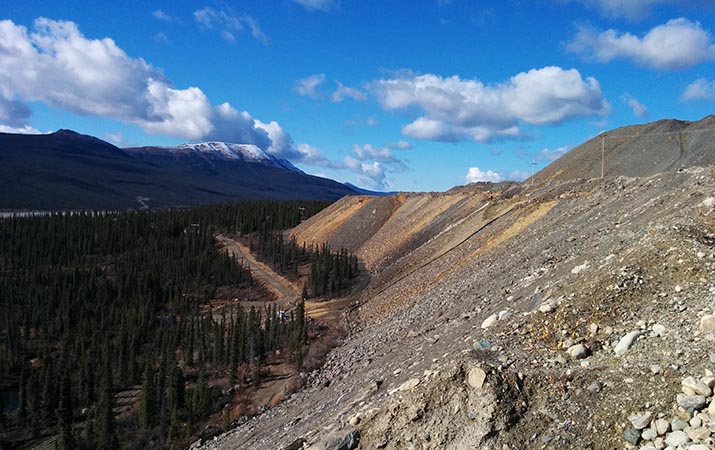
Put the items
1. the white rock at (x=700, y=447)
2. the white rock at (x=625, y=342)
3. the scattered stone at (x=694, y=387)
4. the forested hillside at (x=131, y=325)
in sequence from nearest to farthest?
the white rock at (x=700, y=447), the scattered stone at (x=694, y=387), the white rock at (x=625, y=342), the forested hillside at (x=131, y=325)

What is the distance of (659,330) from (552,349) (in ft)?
7.50

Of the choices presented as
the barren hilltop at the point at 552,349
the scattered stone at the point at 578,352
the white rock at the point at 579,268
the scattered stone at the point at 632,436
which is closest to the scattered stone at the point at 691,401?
the barren hilltop at the point at 552,349

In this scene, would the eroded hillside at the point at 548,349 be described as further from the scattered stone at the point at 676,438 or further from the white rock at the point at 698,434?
the scattered stone at the point at 676,438

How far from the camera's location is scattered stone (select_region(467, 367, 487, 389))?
11094 mm

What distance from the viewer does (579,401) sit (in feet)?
32.9

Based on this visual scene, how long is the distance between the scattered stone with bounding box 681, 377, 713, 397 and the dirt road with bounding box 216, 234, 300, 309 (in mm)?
55599

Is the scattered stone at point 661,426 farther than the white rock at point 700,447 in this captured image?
Yes

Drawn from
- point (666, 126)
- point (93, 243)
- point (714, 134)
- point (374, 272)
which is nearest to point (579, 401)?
point (374, 272)

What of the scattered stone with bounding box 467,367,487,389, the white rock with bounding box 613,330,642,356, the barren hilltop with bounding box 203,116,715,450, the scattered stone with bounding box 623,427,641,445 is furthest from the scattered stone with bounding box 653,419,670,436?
the scattered stone with bounding box 467,367,487,389

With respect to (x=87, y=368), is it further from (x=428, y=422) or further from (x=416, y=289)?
(x=428, y=422)

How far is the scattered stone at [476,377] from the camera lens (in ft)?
36.4

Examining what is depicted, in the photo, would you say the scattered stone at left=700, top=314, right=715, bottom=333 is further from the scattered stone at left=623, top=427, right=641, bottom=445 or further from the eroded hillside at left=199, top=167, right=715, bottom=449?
the scattered stone at left=623, top=427, right=641, bottom=445

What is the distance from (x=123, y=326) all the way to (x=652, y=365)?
71.0 m

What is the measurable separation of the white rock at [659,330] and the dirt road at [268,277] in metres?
53.8
